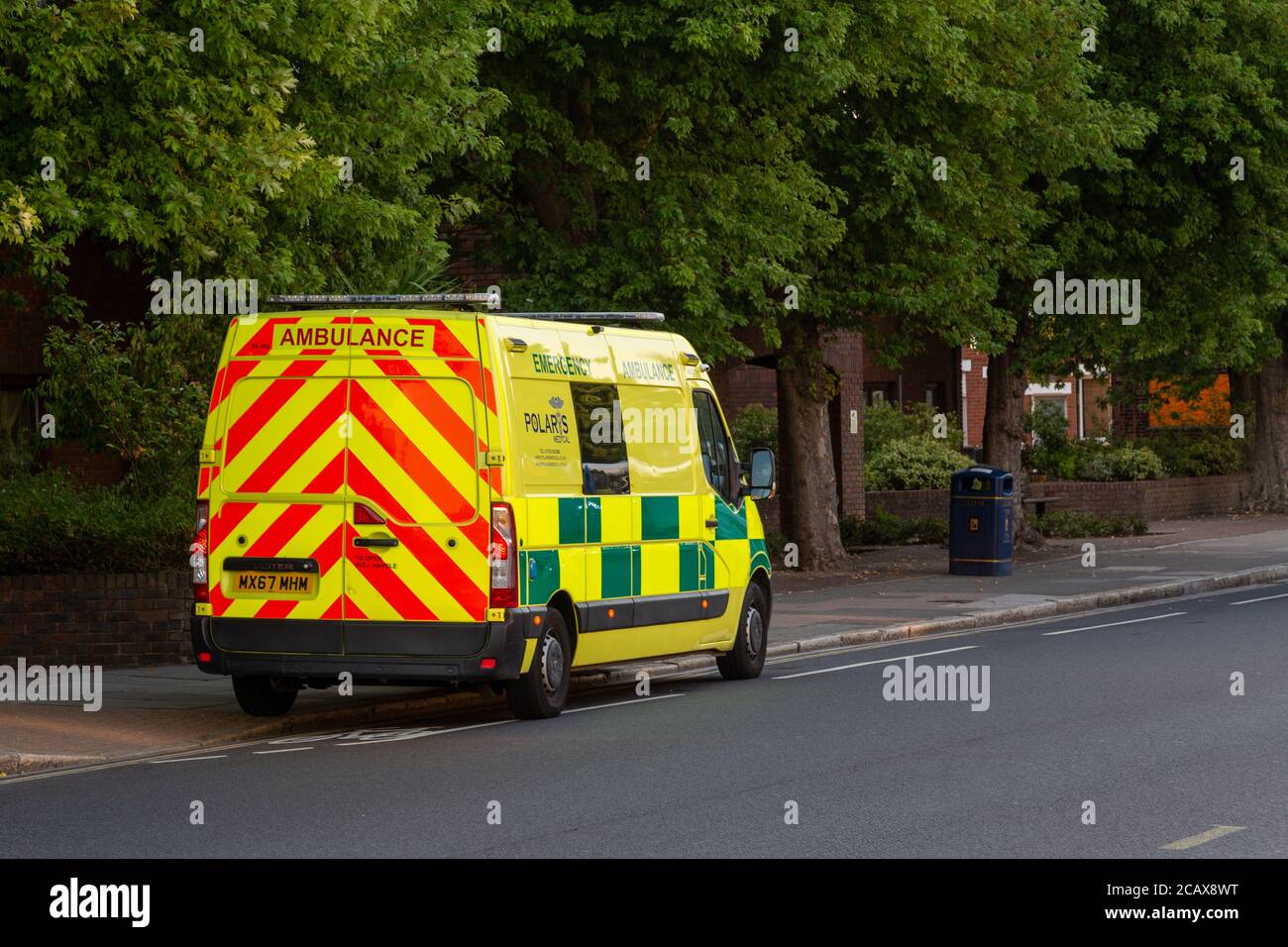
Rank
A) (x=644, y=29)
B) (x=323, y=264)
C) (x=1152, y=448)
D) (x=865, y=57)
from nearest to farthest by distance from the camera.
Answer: (x=323, y=264) < (x=644, y=29) < (x=865, y=57) < (x=1152, y=448)

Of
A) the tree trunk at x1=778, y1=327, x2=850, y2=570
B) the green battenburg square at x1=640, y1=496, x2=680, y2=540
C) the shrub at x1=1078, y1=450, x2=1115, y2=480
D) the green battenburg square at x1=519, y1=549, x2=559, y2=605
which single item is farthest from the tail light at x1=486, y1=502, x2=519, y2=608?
the shrub at x1=1078, y1=450, x2=1115, y2=480

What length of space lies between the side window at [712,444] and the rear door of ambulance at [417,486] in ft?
9.84

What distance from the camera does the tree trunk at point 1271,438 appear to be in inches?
1615

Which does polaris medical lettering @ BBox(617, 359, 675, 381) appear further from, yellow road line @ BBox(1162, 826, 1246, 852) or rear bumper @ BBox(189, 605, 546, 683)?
yellow road line @ BBox(1162, 826, 1246, 852)

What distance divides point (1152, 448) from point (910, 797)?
114ft

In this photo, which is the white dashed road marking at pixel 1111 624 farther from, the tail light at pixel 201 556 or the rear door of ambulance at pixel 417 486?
the tail light at pixel 201 556

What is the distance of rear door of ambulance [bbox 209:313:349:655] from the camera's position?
488 inches

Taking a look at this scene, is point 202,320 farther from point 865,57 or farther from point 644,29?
point 865,57

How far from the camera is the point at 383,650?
1220 cm

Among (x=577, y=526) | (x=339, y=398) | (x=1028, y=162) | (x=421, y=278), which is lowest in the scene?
(x=577, y=526)

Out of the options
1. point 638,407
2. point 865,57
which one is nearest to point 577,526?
point 638,407

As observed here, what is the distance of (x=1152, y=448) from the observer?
43.0 m

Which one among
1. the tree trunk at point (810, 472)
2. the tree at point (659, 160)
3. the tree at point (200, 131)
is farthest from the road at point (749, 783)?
the tree trunk at point (810, 472)

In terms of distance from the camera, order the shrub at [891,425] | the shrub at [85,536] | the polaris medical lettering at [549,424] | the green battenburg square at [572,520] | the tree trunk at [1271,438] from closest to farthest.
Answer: the polaris medical lettering at [549,424] < the green battenburg square at [572,520] < the shrub at [85,536] < the shrub at [891,425] < the tree trunk at [1271,438]
